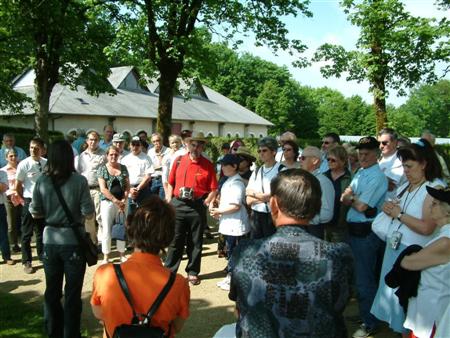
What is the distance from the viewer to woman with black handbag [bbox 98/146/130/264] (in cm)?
696

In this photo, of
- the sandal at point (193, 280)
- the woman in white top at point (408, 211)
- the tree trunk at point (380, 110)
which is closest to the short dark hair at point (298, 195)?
the woman in white top at point (408, 211)

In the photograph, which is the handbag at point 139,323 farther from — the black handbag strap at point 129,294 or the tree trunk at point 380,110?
the tree trunk at point 380,110

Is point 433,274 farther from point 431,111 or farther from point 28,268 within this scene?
point 431,111

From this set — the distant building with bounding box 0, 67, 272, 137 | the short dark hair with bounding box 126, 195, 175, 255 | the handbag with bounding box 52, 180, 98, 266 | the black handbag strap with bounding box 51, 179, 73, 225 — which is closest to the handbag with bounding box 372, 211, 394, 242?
the short dark hair with bounding box 126, 195, 175, 255

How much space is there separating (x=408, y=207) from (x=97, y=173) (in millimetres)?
5186

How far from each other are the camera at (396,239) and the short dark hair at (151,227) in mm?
2187

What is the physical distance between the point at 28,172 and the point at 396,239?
5766mm

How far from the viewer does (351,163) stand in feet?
21.9

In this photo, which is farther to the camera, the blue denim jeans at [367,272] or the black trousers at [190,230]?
the black trousers at [190,230]

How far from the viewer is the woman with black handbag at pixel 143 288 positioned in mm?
2455

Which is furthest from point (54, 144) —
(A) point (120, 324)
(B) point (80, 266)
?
(A) point (120, 324)

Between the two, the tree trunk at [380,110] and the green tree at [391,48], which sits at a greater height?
the green tree at [391,48]

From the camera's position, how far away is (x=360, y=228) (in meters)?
4.79

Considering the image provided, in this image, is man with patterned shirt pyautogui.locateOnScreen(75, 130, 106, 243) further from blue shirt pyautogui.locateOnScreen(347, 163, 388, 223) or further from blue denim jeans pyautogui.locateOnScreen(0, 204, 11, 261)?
blue shirt pyautogui.locateOnScreen(347, 163, 388, 223)
